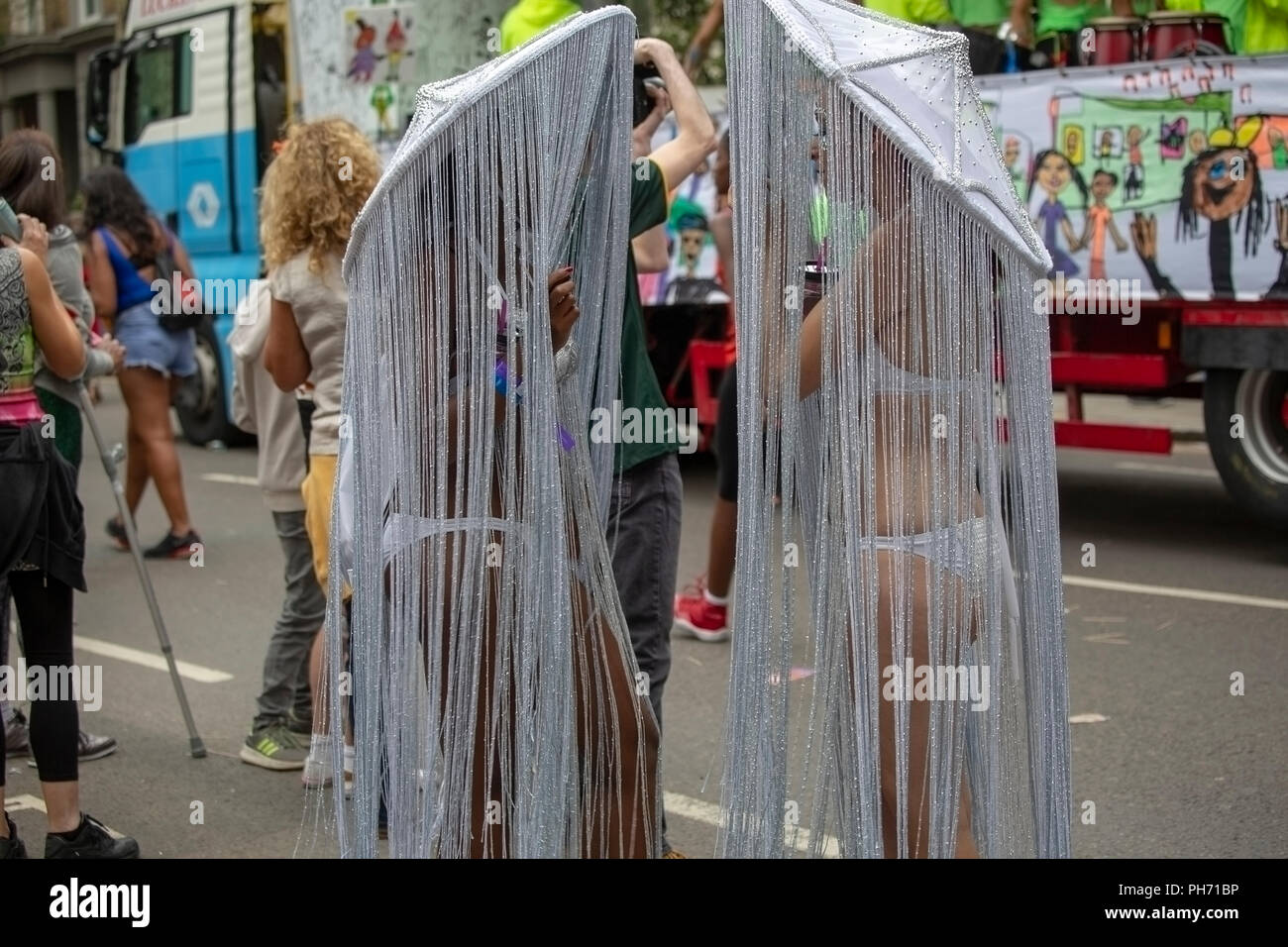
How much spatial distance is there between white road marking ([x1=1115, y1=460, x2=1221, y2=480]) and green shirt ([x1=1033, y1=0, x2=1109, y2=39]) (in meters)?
2.97

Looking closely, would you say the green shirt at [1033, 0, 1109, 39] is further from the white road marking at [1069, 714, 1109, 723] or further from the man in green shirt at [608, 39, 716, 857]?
the man in green shirt at [608, 39, 716, 857]

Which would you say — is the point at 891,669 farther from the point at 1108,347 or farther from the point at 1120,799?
the point at 1108,347

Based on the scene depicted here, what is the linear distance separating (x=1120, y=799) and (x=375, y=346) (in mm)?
2546

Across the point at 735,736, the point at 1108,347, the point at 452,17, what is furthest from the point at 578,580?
the point at 452,17

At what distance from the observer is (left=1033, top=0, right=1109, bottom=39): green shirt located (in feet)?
23.6

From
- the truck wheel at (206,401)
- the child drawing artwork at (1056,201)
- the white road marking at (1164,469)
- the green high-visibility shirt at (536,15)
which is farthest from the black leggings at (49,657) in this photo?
→ the truck wheel at (206,401)

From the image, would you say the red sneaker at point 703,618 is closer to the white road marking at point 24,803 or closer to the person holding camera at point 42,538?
the white road marking at point 24,803

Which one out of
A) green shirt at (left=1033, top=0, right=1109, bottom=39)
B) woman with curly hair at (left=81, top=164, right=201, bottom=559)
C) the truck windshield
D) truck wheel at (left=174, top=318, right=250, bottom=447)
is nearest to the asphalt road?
woman with curly hair at (left=81, top=164, right=201, bottom=559)

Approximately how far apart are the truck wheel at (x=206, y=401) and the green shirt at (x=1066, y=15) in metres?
6.10

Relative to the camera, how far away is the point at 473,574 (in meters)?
2.58

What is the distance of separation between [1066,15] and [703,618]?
348 cm

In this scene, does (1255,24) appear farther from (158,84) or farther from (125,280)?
(158,84)

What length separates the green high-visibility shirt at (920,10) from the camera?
24.3ft

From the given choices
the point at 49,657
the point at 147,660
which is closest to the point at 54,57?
the point at 147,660
